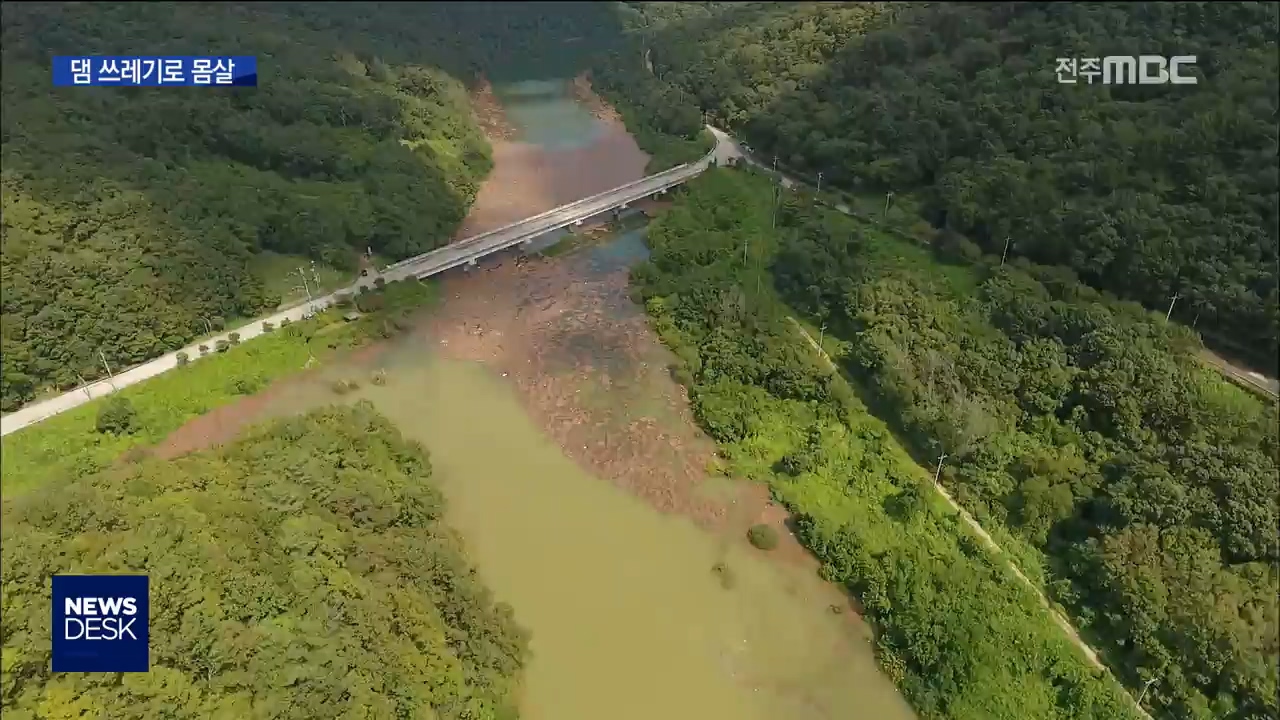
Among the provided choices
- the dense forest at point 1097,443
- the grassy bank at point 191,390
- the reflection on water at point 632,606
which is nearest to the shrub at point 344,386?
the grassy bank at point 191,390

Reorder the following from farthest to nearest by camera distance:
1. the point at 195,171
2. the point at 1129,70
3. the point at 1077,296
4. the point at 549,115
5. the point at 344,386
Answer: the point at 549,115
the point at 1129,70
the point at 195,171
the point at 1077,296
the point at 344,386

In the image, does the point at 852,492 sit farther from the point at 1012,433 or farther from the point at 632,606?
the point at 632,606

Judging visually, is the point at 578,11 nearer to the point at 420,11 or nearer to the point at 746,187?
the point at 420,11

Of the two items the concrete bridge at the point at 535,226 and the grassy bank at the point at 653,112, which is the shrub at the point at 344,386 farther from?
the grassy bank at the point at 653,112

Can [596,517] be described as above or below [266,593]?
below

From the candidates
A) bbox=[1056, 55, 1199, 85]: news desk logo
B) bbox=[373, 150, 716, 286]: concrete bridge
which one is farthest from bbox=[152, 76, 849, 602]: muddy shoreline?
bbox=[1056, 55, 1199, 85]: news desk logo

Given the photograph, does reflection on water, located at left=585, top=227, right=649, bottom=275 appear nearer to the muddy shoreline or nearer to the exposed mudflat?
the muddy shoreline

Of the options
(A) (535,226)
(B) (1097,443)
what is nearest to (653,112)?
(A) (535,226)
